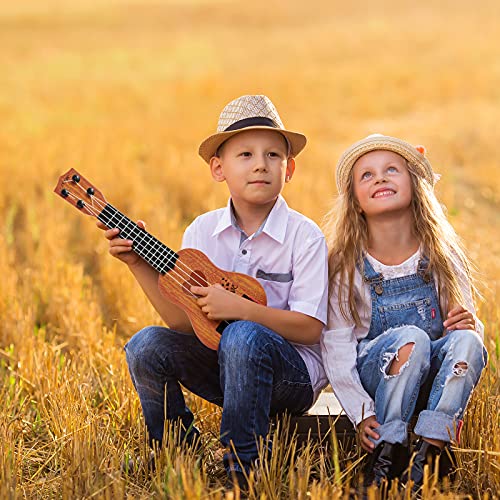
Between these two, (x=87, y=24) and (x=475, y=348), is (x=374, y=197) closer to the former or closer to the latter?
(x=475, y=348)

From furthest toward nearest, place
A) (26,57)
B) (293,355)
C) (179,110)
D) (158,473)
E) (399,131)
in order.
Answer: (26,57) → (179,110) → (399,131) → (293,355) → (158,473)

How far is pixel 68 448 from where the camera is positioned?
3.27 m

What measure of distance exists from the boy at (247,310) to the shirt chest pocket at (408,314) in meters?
0.29

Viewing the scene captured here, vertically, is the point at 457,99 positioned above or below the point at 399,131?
above

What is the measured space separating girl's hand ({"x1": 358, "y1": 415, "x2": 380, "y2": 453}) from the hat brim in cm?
115

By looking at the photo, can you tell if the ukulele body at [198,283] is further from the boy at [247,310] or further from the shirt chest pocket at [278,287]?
the shirt chest pocket at [278,287]

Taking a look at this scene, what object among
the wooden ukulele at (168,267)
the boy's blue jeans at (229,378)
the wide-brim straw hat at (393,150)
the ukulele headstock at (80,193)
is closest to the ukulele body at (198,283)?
the wooden ukulele at (168,267)

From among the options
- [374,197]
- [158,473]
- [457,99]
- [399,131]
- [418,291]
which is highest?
[457,99]

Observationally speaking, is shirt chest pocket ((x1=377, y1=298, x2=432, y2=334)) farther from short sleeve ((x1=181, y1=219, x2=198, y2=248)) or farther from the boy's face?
short sleeve ((x1=181, y1=219, x2=198, y2=248))

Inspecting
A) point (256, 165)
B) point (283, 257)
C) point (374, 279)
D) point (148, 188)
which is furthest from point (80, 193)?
point (148, 188)

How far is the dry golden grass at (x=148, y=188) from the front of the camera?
129 inches

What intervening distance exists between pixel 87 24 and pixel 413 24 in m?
16.9

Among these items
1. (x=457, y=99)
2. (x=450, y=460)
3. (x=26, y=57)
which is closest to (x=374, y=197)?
(x=450, y=460)

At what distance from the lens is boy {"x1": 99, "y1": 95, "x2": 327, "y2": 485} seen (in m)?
3.24
